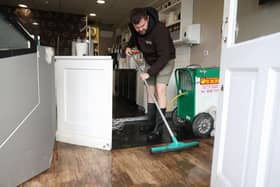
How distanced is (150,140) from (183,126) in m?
Answer: 0.67

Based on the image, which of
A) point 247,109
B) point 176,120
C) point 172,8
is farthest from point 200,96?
point 172,8

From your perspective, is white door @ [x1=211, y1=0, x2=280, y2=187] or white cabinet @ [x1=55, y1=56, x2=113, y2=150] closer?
white door @ [x1=211, y1=0, x2=280, y2=187]

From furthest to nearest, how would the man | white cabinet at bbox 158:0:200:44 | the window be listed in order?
white cabinet at bbox 158:0:200:44
the man
the window

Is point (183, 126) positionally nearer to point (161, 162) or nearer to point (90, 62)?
point (161, 162)

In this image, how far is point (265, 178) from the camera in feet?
2.58

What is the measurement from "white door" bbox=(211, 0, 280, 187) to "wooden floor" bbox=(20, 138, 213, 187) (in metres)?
0.37

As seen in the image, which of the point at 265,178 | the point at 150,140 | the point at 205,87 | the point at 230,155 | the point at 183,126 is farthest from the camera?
the point at 183,126

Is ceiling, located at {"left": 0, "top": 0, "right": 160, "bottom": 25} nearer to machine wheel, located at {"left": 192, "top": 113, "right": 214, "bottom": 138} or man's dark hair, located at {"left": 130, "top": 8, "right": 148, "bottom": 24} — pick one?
man's dark hair, located at {"left": 130, "top": 8, "right": 148, "bottom": 24}

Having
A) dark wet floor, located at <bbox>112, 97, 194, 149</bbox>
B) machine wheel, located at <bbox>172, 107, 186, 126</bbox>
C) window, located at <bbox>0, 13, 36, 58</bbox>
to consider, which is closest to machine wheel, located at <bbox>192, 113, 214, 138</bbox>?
dark wet floor, located at <bbox>112, 97, 194, 149</bbox>

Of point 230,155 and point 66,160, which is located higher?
point 230,155

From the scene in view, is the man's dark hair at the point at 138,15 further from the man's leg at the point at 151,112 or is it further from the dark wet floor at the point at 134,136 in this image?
the dark wet floor at the point at 134,136

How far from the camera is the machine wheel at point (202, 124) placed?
2.26 metres

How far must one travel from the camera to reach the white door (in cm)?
75

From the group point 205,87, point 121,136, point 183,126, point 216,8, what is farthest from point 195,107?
point 216,8
